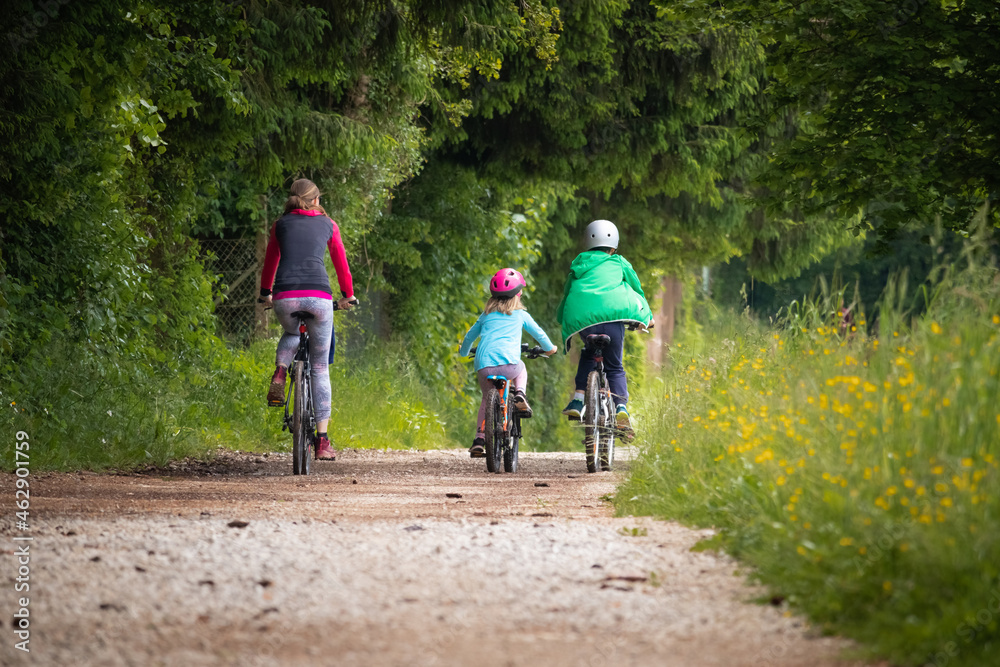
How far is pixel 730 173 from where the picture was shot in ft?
69.7

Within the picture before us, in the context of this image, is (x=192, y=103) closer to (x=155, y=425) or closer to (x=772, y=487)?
(x=155, y=425)

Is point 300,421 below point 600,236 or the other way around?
below

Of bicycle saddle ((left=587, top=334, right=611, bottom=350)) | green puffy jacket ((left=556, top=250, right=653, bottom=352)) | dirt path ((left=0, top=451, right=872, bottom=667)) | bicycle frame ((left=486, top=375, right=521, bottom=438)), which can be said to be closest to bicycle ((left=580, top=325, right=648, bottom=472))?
bicycle saddle ((left=587, top=334, right=611, bottom=350))

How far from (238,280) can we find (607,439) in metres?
7.03

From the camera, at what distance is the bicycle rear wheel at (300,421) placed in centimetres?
903

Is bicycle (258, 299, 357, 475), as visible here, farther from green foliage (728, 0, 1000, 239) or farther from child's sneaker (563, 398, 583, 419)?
green foliage (728, 0, 1000, 239)

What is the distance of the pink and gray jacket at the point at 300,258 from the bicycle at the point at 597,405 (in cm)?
207

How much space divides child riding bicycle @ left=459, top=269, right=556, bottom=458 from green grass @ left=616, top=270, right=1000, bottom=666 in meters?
3.75

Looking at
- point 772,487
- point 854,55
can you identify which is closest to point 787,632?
point 772,487

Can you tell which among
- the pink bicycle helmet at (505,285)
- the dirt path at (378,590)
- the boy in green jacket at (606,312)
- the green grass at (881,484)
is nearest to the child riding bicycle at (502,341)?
the pink bicycle helmet at (505,285)

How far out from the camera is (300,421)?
356 inches

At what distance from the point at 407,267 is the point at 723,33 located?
241 inches

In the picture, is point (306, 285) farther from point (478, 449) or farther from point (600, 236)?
point (600, 236)

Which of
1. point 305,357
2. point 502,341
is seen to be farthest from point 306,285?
point 502,341
